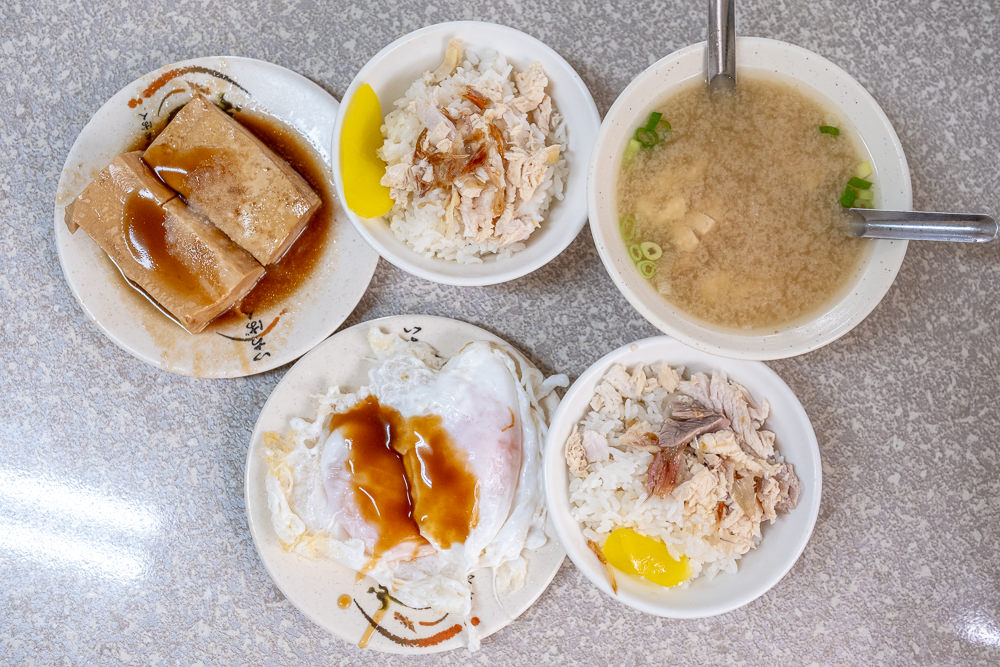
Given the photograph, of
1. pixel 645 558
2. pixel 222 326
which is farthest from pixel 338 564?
pixel 645 558

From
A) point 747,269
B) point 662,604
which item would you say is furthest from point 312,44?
point 662,604

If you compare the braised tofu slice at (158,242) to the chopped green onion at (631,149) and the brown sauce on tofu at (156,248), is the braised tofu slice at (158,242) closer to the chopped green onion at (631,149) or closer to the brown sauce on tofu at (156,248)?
the brown sauce on tofu at (156,248)

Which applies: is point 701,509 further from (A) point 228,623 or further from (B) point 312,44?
(B) point 312,44

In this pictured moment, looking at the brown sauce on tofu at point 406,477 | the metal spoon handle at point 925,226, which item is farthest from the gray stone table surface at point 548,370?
the metal spoon handle at point 925,226

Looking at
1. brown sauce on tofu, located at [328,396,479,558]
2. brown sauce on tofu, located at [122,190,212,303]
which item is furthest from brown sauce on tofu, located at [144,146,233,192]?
brown sauce on tofu, located at [328,396,479,558]

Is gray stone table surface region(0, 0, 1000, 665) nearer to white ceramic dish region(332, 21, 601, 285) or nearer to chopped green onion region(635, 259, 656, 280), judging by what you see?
white ceramic dish region(332, 21, 601, 285)
